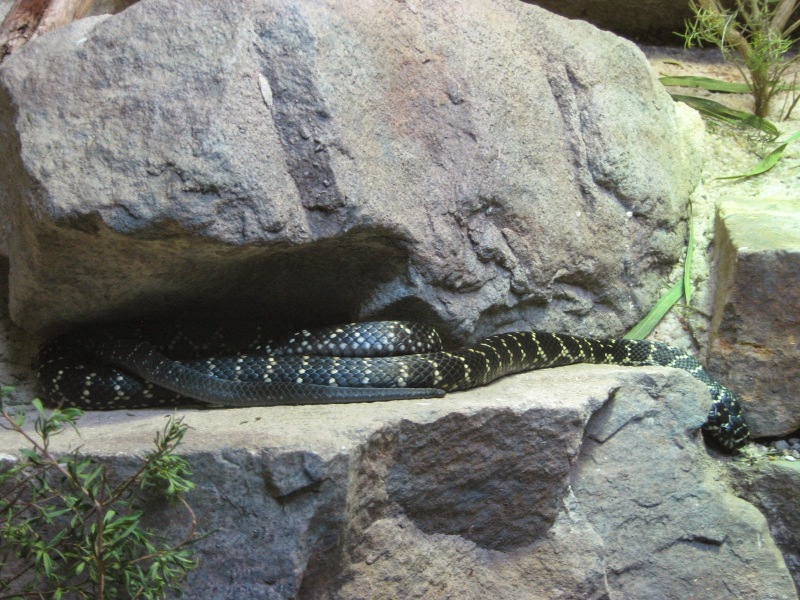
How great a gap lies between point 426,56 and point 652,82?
2318mm

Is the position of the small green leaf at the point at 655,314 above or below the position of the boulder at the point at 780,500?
above

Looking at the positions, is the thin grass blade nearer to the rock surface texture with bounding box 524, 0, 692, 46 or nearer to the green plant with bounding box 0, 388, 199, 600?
the rock surface texture with bounding box 524, 0, 692, 46

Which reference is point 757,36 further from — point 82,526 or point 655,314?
point 82,526

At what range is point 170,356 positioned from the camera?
4.72 metres

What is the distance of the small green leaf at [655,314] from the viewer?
5.84 meters

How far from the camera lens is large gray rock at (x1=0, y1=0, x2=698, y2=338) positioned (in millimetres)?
3771

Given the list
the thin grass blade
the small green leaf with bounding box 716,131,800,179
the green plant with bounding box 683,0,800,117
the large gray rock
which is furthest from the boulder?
the green plant with bounding box 683,0,800,117

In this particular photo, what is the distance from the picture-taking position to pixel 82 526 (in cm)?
307

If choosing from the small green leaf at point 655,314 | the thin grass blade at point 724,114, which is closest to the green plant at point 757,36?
the thin grass blade at point 724,114

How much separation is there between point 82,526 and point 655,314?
4213 mm

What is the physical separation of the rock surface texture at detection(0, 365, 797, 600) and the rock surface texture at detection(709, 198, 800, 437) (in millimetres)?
710

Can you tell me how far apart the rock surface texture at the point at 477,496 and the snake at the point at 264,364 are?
13 cm

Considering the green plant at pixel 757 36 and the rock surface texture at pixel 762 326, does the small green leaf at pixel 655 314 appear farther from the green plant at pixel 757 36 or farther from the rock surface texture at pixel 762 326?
the green plant at pixel 757 36

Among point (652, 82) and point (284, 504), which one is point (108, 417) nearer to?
point (284, 504)
